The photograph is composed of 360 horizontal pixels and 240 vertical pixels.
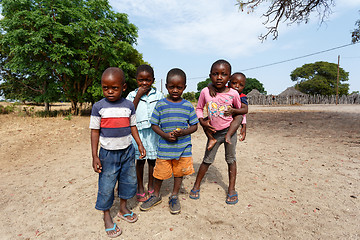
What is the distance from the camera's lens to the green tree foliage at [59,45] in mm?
10727

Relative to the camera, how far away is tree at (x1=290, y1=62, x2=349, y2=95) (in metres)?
46.4

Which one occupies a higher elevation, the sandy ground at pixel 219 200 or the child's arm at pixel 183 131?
the child's arm at pixel 183 131

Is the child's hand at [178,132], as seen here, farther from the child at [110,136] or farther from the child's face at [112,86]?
the child's face at [112,86]

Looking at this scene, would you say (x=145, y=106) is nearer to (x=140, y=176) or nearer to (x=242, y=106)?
(x=140, y=176)

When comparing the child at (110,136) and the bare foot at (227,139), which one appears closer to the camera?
the child at (110,136)

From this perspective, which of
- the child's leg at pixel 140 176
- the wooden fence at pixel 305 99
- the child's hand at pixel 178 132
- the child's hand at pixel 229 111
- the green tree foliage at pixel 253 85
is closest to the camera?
the child's hand at pixel 178 132

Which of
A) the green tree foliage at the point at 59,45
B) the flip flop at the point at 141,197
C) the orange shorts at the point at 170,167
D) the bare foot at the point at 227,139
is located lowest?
the flip flop at the point at 141,197

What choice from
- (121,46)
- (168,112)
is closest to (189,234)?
(168,112)

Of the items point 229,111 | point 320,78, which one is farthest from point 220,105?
point 320,78

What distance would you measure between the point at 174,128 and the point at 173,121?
9cm

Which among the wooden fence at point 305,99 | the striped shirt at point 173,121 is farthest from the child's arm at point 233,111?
the wooden fence at point 305,99

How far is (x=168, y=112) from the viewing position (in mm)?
2521

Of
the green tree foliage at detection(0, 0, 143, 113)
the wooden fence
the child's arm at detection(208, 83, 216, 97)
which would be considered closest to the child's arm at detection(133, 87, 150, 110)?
the child's arm at detection(208, 83, 216, 97)

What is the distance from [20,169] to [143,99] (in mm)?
4080
